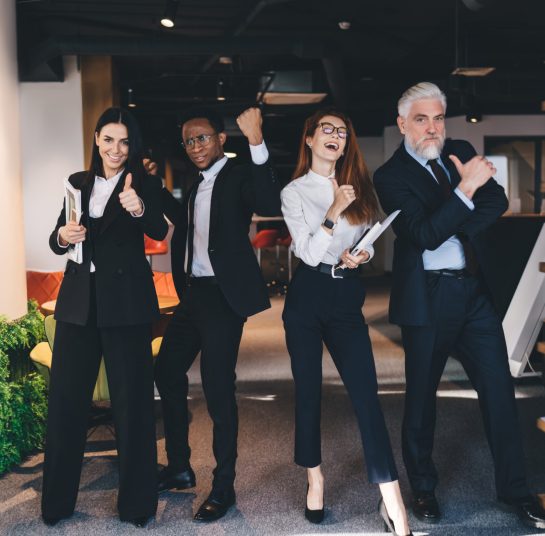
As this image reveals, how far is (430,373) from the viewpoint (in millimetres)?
2887

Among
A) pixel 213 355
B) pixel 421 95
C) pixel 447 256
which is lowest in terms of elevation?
pixel 213 355

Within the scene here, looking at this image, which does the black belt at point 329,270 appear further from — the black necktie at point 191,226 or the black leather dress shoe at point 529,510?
the black leather dress shoe at point 529,510

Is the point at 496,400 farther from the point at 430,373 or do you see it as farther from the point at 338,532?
the point at 338,532

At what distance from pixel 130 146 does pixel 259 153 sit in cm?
54

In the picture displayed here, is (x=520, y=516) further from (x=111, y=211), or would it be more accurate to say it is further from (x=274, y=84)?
(x=274, y=84)

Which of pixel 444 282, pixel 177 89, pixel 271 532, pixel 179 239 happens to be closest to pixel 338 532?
pixel 271 532

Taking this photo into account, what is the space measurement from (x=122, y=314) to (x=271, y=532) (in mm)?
1085

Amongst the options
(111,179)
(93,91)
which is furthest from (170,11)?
(111,179)

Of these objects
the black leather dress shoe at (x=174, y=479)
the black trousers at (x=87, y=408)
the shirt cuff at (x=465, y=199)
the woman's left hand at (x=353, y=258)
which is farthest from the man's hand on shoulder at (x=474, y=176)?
the black leather dress shoe at (x=174, y=479)

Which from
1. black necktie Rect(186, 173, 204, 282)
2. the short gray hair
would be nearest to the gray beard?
the short gray hair

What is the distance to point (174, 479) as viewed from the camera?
10.6 ft

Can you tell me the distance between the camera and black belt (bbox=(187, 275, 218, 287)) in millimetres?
2953

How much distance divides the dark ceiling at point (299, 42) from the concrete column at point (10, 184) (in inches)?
104

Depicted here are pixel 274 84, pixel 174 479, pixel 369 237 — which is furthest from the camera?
pixel 274 84
